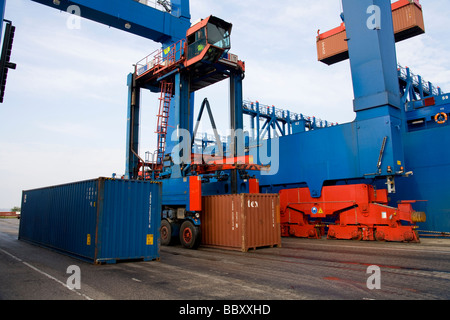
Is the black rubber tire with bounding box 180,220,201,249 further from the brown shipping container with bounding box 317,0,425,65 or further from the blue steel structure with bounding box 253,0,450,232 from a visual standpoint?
the brown shipping container with bounding box 317,0,425,65

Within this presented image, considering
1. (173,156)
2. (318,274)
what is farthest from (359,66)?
(318,274)

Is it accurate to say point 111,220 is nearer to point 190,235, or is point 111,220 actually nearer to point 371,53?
point 190,235

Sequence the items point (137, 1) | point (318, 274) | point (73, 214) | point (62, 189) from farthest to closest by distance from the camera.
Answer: point (137, 1), point (62, 189), point (73, 214), point (318, 274)

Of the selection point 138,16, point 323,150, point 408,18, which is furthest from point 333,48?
point 138,16

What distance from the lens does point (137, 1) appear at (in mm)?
20875

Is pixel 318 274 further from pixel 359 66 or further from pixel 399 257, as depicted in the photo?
pixel 359 66

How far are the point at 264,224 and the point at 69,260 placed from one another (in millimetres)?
→ 7890

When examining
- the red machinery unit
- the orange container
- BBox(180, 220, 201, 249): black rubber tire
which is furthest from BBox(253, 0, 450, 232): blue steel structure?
BBox(180, 220, 201, 249): black rubber tire

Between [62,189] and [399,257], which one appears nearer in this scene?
[399,257]

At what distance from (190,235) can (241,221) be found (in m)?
2.59

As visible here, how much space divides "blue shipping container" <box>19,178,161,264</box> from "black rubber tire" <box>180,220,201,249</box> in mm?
2948

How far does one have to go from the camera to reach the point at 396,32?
80.7ft

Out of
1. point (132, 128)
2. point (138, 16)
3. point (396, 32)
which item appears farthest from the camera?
point (396, 32)
